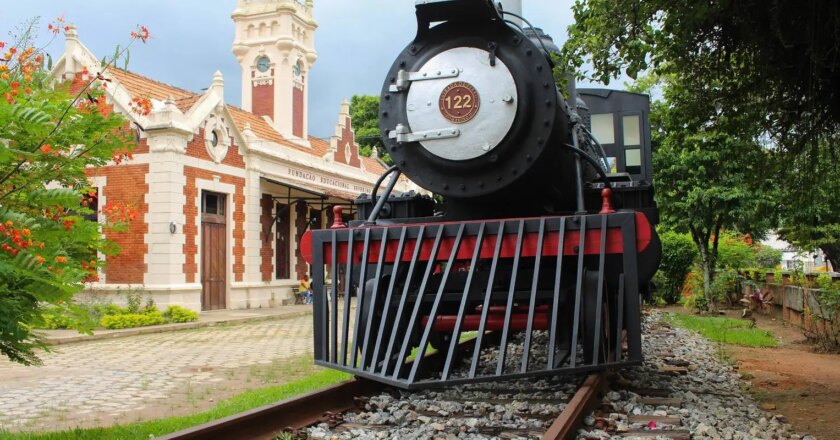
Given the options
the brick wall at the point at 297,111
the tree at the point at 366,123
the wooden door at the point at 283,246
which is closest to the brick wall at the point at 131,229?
the wooden door at the point at 283,246

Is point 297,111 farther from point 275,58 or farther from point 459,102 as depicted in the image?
point 459,102

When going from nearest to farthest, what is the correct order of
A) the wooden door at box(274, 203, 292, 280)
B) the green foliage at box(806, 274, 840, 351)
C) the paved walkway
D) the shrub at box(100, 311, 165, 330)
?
the green foliage at box(806, 274, 840, 351) → the paved walkway → the shrub at box(100, 311, 165, 330) → the wooden door at box(274, 203, 292, 280)

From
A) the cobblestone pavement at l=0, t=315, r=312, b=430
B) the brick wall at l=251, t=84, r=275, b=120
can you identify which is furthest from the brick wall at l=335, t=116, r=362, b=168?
the cobblestone pavement at l=0, t=315, r=312, b=430

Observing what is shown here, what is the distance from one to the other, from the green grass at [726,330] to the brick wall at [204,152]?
10783 mm

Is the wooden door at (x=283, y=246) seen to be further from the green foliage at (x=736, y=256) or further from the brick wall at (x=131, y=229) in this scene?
the green foliage at (x=736, y=256)

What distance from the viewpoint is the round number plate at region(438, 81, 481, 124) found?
5004 mm

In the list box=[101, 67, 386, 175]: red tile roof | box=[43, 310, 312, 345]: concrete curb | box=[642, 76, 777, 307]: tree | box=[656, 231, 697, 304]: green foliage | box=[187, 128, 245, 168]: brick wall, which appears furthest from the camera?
box=[656, 231, 697, 304]: green foliage

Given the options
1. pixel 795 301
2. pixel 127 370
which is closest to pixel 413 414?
pixel 127 370

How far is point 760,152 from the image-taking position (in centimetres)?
650

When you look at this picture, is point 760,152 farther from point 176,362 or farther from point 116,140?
point 176,362

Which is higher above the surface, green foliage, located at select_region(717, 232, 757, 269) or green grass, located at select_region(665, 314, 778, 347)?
green foliage, located at select_region(717, 232, 757, 269)

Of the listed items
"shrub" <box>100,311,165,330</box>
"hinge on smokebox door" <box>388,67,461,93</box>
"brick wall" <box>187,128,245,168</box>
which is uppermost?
"brick wall" <box>187,128,245,168</box>

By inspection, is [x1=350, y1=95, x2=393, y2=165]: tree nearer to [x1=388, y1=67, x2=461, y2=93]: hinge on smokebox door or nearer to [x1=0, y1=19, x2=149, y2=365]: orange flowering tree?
[x1=388, y1=67, x2=461, y2=93]: hinge on smokebox door

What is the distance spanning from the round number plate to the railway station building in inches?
308
